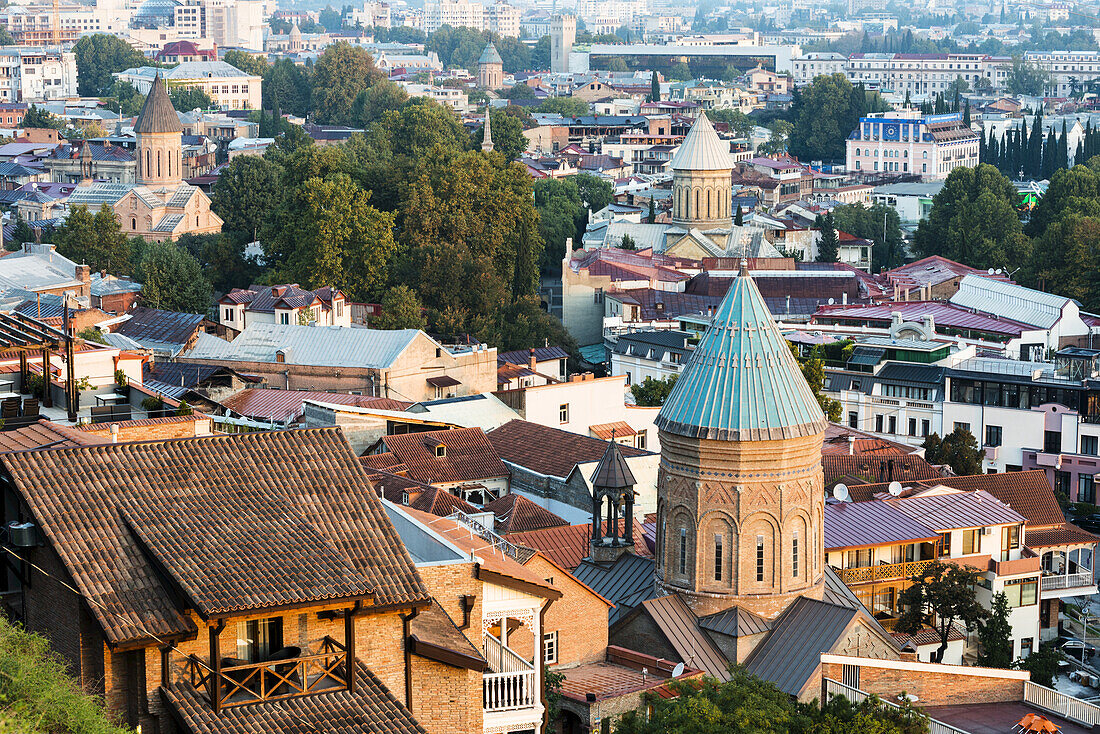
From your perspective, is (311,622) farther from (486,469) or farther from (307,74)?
(307,74)

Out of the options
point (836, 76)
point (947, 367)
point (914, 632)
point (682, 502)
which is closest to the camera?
point (682, 502)

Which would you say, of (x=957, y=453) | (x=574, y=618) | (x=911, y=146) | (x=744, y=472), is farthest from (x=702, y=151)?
(x=574, y=618)

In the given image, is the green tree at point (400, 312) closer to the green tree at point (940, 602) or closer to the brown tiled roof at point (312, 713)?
the green tree at point (940, 602)

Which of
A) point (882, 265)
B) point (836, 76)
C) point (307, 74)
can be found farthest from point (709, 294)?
point (307, 74)

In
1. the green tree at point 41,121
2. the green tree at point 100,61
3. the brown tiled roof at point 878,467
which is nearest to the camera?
the brown tiled roof at point 878,467

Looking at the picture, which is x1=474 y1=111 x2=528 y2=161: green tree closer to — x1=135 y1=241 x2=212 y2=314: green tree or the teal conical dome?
x1=135 y1=241 x2=212 y2=314: green tree

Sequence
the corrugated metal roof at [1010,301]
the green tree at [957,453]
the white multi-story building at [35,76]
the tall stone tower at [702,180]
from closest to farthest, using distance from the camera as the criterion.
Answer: the green tree at [957,453] → the corrugated metal roof at [1010,301] → the tall stone tower at [702,180] → the white multi-story building at [35,76]

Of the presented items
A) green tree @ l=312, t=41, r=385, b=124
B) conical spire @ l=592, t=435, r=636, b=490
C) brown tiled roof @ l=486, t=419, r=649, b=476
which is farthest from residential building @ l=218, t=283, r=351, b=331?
green tree @ l=312, t=41, r=385, b=124

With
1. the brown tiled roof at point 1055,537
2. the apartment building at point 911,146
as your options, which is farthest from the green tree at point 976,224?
the brown tiled roof at point 1055,537
